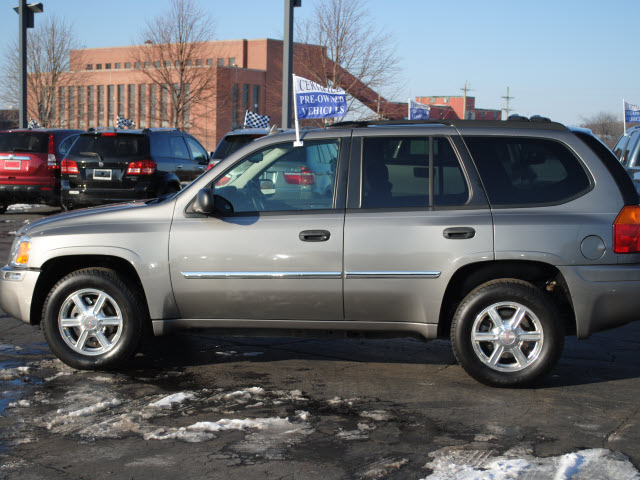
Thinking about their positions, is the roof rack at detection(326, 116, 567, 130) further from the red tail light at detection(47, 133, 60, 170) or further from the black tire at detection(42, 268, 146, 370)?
the red tail light at detection(47, 133, 60, 170)

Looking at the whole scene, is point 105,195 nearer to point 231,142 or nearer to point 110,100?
point 231,142

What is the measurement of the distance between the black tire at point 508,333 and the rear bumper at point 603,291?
18 centimetres

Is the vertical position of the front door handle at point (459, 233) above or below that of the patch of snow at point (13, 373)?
above

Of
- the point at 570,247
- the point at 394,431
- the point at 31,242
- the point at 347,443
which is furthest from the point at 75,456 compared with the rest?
the point at 570,247

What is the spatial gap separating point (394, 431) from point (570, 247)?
1.77 meters

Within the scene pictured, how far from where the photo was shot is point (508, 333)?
5340 millimetres

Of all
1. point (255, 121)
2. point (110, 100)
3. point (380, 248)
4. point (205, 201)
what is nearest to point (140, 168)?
point (205, 201)

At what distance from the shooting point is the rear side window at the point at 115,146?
45.6 ft

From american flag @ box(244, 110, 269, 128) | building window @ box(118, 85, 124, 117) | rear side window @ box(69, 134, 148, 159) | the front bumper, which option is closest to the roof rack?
the front bumper

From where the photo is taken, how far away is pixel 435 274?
5.31 metres

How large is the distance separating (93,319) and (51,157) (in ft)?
36.9

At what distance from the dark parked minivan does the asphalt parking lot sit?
753cm

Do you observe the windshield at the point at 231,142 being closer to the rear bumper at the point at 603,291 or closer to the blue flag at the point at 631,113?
the rear bumper at the point at 603,291

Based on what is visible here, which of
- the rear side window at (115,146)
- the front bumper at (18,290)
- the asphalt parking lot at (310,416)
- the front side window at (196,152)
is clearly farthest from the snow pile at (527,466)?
the front side window at (196,152)
